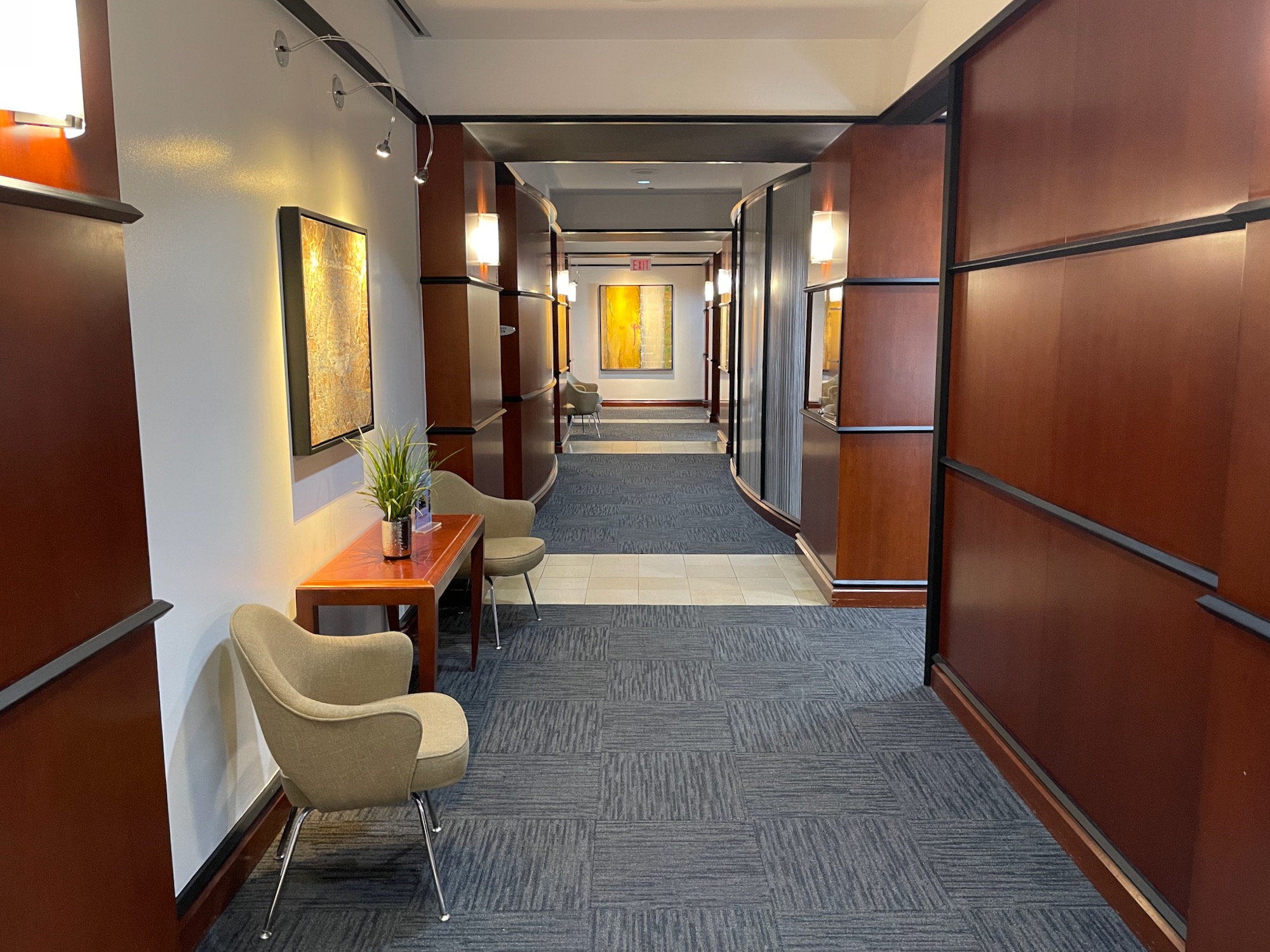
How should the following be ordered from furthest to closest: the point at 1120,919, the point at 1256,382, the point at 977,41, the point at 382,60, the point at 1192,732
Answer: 1. the point at 382,60
2. the point at 977,41
3. the point at 1120,919
4. the point at 1192,732
5. the point at 1256,382

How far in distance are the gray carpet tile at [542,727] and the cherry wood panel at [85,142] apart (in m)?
2.11

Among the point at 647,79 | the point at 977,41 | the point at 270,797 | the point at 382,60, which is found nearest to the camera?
the point at 270,797

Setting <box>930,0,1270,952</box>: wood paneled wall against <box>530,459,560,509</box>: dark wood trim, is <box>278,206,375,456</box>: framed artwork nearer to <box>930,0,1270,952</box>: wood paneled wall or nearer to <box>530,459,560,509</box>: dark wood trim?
<box>930,0,1270,952</box>: wood paneled wall

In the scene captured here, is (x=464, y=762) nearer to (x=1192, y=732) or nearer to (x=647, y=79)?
(x=1192, y=732)

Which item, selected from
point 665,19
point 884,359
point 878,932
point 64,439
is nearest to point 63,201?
point 64,439

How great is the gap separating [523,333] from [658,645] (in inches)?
118

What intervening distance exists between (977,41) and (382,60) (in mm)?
2241

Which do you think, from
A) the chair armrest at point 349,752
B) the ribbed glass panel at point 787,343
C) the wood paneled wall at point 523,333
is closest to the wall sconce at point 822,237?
the ribbed glass panel at point 787,343

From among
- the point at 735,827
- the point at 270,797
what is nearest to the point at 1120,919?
the point at 735,827

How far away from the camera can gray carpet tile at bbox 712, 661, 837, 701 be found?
11.6 feet

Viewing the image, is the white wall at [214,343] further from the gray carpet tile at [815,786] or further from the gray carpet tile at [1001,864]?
the gray carpet tile at [1001,864]

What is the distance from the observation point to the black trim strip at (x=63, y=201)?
1.31m

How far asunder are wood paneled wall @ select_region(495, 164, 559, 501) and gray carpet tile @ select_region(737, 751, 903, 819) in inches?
134

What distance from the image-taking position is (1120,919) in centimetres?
219
